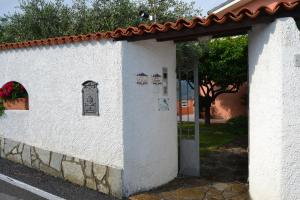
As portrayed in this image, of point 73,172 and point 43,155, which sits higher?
point 43,155

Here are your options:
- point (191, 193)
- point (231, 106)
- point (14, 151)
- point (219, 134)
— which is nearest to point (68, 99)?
point (14, 151)

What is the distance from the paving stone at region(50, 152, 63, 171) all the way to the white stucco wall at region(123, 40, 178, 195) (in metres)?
1.76

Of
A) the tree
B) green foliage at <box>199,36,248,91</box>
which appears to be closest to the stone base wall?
the tree

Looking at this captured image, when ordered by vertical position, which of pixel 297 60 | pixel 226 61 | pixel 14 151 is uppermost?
pixel 226 61

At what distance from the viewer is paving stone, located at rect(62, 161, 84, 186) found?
7.07 meters

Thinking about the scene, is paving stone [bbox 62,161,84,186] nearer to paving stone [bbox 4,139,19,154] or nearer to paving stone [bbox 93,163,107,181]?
paving stone [bbox 93,163,107,181]

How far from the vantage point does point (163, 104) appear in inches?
289

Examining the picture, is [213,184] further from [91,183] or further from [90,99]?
[90,99]

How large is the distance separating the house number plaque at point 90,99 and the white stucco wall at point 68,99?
10 centimetres

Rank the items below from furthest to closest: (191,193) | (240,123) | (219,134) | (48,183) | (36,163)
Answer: (240,123), (219,134), (36,163), (48,183), (191,193)

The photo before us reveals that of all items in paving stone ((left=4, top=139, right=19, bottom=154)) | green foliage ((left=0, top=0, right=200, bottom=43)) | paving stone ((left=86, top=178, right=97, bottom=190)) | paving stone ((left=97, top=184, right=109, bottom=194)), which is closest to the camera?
paving stone ((left=97, top=184, right=109, bottom=194))

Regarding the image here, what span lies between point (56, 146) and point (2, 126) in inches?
80.4

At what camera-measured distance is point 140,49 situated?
6688mm

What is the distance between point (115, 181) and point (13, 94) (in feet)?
12.0
